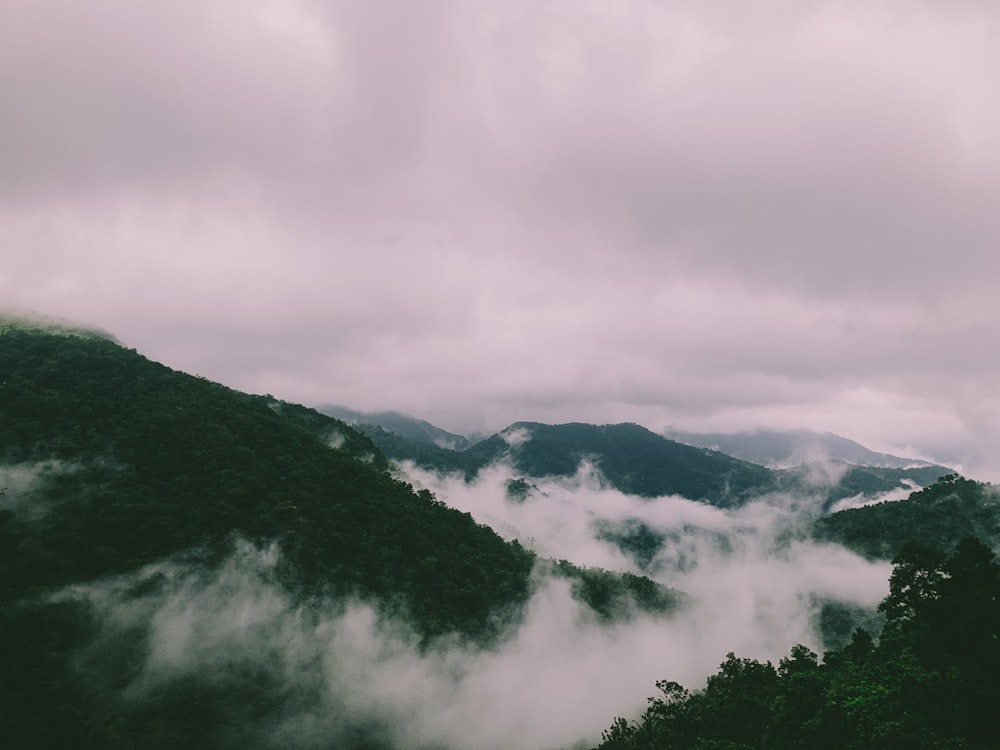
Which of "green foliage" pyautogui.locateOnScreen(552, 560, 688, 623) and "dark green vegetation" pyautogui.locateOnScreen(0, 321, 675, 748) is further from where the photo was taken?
"green foliage" pyautogui.locateOnScreen(552, 560, 688, 623)

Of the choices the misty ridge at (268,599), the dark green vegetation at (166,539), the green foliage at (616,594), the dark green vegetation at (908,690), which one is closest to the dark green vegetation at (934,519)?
the misty ridge at (268,599)

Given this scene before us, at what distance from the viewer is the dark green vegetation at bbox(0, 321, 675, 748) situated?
6700cm

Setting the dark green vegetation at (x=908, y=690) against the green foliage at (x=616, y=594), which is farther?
the green foliage at (x=616, y=594)

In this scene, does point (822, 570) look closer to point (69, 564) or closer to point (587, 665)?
point (587, 665)

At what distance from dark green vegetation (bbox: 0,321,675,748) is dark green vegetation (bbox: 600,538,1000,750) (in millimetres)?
55228

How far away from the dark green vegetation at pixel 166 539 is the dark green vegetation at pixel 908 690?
55228 millimetres

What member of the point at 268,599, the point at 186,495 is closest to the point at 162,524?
the point at 186,495

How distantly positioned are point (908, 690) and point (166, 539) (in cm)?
9449

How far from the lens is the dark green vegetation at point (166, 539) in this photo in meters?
67.0

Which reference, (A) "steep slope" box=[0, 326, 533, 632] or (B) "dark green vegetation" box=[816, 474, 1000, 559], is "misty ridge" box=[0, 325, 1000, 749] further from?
(B) "dark green vegetation" box=[816, 474, 1000, 559]

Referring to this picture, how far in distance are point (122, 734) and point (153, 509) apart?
34.0 meters

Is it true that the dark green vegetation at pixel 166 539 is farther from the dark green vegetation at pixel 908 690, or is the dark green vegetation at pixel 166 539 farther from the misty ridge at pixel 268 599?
the dark green vegetation at pixel 908 690

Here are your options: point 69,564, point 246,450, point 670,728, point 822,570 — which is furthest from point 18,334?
point 822,570

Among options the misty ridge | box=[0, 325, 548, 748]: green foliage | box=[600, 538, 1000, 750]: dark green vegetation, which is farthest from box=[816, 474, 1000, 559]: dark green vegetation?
box=[600, 538, 1000, 750]: dark green vegetation
